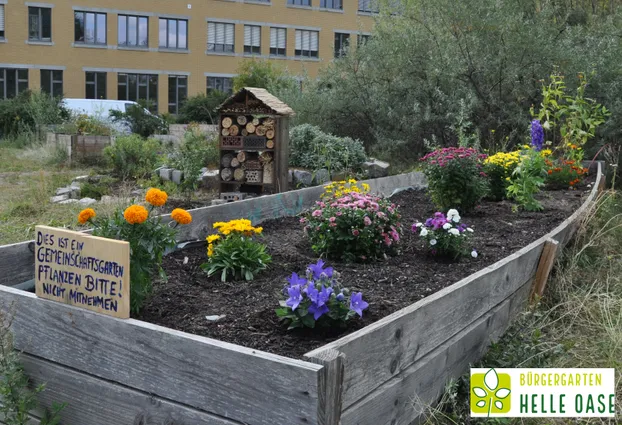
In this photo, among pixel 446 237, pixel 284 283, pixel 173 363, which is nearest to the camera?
pixel 173 363

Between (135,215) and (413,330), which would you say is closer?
(413,330)

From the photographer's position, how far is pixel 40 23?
36.8m

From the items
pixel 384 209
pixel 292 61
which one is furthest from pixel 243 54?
pixel 384 209

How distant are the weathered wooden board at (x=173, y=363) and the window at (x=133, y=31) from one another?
38.2 metres

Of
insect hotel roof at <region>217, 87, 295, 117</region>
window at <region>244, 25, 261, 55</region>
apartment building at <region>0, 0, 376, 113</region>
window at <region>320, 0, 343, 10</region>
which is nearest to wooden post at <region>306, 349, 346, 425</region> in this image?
insect hotel roof at <region>217, 87, 295, 117</region>

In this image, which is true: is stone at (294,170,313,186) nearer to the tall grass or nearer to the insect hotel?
the insect hotel

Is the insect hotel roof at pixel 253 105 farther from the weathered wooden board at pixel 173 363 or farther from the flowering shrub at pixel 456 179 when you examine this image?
the weathered wooden board at pixel 173 363

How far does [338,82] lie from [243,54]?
30.1m

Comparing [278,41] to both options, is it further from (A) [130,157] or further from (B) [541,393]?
(B) [541,393]

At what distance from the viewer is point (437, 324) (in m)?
3.28

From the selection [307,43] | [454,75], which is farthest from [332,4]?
[454,75]

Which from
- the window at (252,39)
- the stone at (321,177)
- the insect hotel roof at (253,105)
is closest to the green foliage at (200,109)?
the window at (252,39)

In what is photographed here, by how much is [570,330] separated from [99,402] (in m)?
3.08

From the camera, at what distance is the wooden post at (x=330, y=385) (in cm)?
231
